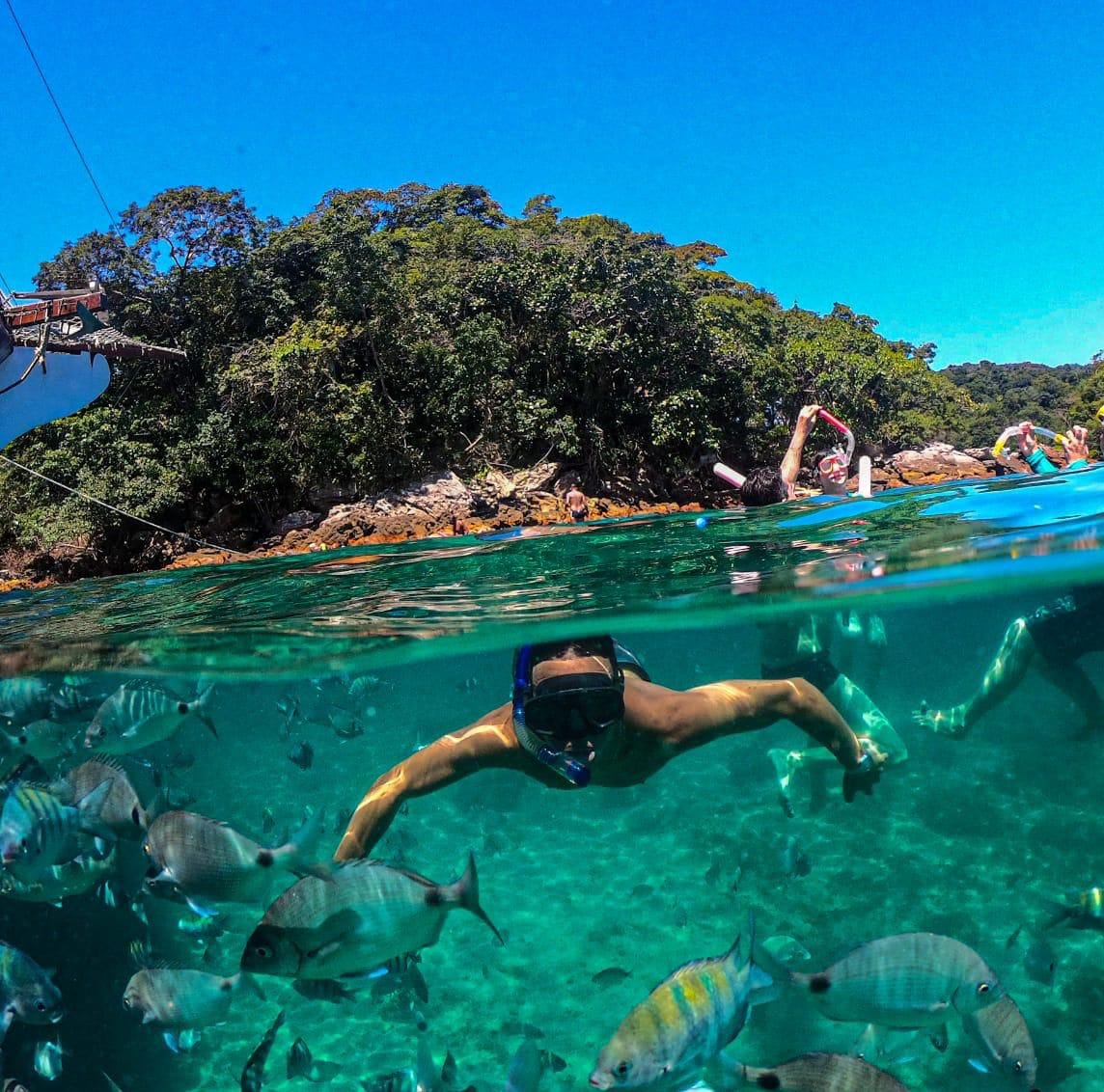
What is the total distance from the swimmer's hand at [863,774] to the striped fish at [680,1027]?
3409 mm

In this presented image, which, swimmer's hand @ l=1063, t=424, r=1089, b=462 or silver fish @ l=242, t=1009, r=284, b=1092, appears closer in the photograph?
silver fish @ l=242, t=1009, r=284, b=1092

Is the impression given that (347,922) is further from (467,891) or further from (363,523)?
(363,523)

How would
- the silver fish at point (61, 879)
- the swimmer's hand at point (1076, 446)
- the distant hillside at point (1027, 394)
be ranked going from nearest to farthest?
the silver fish at point (61, 879) → the swimmer's hand at point (1076, 446) → the distant hillside at point (1027, 394)

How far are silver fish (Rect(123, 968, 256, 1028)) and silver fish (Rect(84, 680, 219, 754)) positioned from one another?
1.70 m

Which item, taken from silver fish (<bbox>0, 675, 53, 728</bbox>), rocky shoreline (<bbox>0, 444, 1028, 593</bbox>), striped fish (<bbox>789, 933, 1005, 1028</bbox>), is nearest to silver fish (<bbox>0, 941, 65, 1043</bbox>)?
silver fish (<bbox>0, 675, 53, 728</bbox>)

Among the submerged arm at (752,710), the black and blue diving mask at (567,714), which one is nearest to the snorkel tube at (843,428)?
the submerged arm at (752,710)

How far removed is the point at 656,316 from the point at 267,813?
85.4 feet

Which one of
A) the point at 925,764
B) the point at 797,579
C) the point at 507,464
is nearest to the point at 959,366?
the point at 507,464

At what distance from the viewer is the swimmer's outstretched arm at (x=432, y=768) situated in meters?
5.91

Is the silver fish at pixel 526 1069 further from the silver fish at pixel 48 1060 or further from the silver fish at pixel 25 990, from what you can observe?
the silver fish at pixel 48 1060

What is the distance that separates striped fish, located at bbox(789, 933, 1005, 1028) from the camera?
12.5ft

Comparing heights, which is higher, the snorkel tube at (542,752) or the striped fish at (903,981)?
the snorkel tube at (542,752)

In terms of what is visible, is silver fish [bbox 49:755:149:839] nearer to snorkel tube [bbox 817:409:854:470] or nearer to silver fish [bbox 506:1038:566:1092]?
silver fish [bbox 506:1038:566:1092]

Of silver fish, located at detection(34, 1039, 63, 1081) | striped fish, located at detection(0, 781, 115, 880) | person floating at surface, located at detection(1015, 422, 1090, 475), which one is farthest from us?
person floating at surface, located at detection(1015, 422, 1090, 475)
